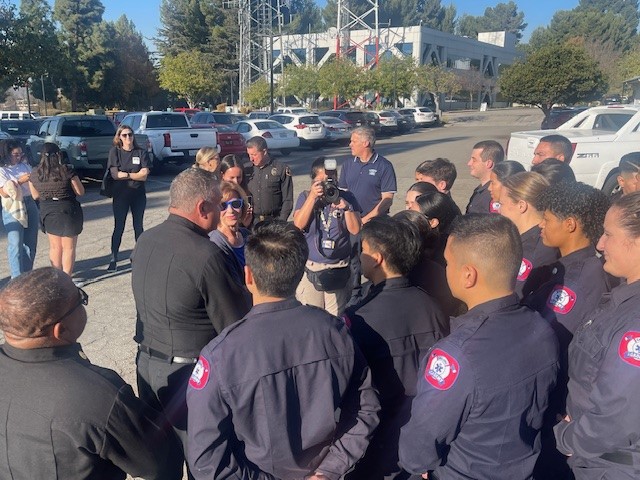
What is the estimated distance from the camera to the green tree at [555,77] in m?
28.0

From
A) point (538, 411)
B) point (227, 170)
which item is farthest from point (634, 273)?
point (227, 170)

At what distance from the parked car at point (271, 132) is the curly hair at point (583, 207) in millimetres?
18900

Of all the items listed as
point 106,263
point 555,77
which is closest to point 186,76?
point 555,77

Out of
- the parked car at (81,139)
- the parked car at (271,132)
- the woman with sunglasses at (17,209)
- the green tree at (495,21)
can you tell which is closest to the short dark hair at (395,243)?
the woman with sunglasses at (17,209)

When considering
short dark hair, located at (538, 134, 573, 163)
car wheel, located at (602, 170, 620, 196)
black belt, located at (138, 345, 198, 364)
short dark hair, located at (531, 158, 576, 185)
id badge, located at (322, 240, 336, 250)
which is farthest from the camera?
car wheel, located at (602, 170, 620, 196)

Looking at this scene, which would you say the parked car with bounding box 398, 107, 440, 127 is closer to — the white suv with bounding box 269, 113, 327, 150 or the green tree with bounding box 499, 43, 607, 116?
the green tree with bounding box 499, 43, 607, 116

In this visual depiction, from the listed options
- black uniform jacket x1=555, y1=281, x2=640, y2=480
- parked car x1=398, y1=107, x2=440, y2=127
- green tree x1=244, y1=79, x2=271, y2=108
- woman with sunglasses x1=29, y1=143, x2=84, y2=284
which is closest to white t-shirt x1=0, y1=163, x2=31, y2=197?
woman with sunglasses x1=29, y1=143, x2=84, y2=284

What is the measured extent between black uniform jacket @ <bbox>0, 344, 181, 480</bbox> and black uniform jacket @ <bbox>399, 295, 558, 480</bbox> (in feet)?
3.28

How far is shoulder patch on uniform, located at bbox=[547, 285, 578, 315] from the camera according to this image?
2.44 metres

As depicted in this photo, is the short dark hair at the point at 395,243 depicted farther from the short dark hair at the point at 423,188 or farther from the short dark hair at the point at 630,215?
the short dark hair at the point at 423,188

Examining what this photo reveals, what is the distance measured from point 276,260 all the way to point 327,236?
2.37 meters

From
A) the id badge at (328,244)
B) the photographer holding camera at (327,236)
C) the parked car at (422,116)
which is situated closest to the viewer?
the photographer holding camera at (327,236)

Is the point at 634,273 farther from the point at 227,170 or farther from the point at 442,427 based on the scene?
the point at 227,170

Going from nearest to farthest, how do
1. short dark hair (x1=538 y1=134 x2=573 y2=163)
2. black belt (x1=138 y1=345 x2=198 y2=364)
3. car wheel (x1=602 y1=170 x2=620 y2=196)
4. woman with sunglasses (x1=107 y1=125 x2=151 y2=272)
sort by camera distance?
1. black belt (x1=138 y1=345 x2=198 y2=364)
2. short dark hair (x1=538 y1=134 x2=573 y2=163)
3. woman with sunglasses (x1=107 y1=125 x2=151 y2=272)
4. car wheel (x1=602 y1=170 x2=620 y2=196)
